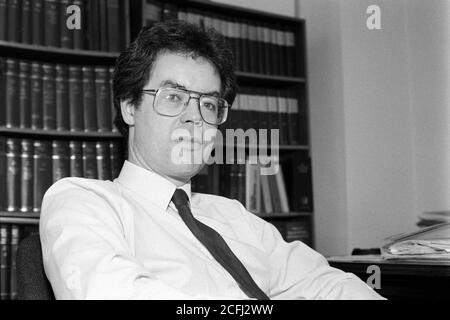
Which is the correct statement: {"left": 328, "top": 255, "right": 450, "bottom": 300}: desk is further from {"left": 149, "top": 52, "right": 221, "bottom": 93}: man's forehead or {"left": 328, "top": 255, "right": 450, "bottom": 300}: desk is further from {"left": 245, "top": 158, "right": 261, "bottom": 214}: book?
Answer: {"left": 245, "top": 158, "right": 261, "bottom": 214}: book

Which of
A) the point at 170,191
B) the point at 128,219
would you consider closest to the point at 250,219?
the point at 170,191

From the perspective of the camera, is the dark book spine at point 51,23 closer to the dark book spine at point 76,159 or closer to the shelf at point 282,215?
the dark book spine at point 76,159

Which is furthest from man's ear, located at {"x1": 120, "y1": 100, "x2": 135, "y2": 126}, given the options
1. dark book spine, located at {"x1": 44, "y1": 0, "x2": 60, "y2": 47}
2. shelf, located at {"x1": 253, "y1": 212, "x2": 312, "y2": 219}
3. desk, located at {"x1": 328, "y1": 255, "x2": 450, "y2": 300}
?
shelf, located at {"x1": 253, "y1": 212, "x2": 312, "y2": 219}

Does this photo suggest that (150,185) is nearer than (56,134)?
Yes

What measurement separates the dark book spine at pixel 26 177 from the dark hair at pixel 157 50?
79 cm

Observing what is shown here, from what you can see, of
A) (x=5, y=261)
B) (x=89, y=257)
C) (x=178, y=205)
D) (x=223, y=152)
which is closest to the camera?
(x=89, y=257)

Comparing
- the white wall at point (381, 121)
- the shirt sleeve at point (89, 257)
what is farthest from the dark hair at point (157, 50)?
the white wall at point (381, 121)

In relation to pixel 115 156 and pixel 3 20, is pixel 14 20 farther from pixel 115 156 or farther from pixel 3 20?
pixel 115 156

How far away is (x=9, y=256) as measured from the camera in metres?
1.86

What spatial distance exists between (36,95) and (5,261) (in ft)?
1.87

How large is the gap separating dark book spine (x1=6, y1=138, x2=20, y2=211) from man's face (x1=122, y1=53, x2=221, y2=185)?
0.86 m

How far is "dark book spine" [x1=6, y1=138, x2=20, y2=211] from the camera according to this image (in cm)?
185

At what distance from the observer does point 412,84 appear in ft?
7.84

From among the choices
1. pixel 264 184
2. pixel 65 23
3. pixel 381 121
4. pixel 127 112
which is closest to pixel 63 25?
pixel 65 23
